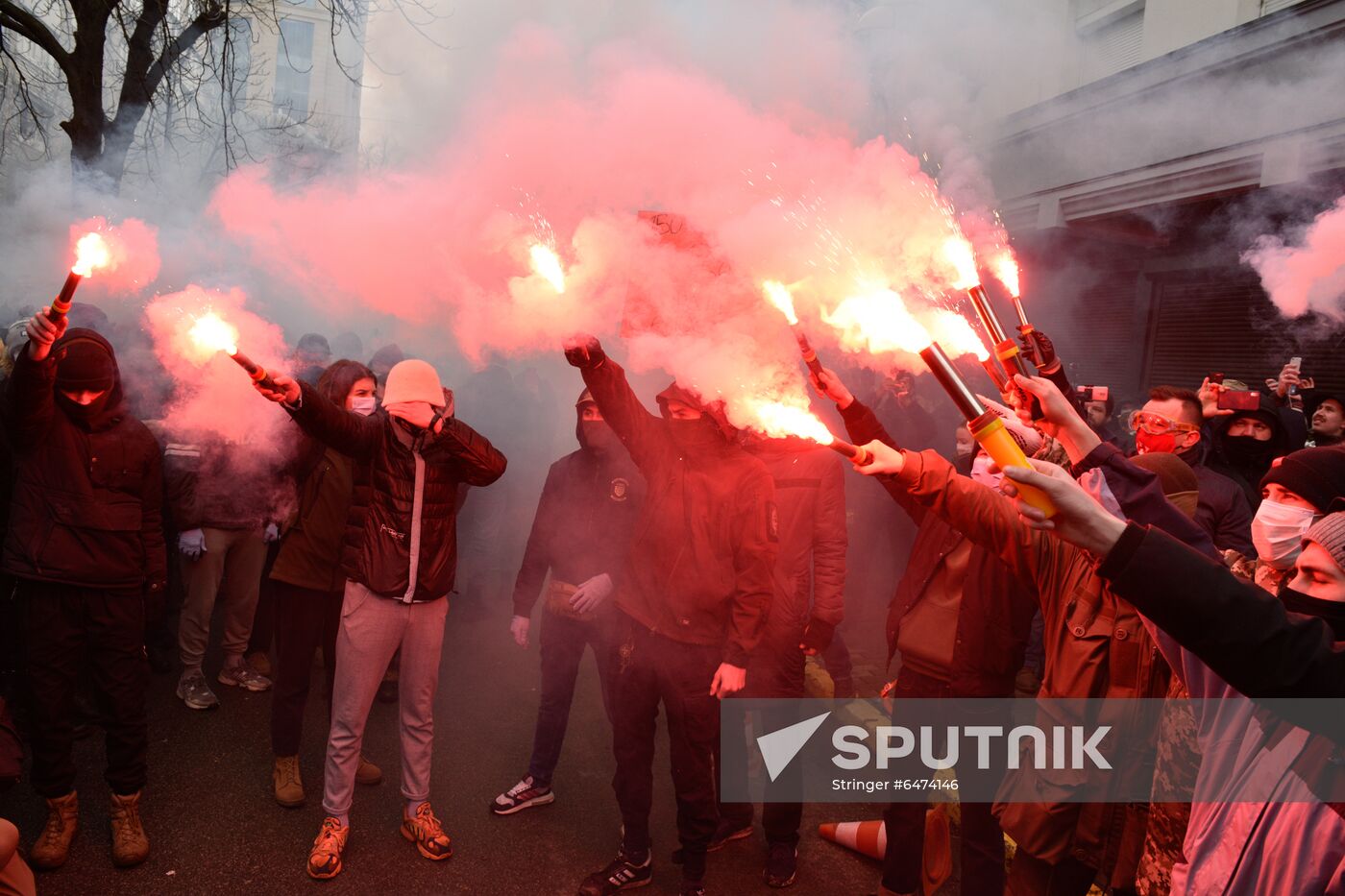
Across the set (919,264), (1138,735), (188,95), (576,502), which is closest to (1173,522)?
(1138,735)

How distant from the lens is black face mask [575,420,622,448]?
176 inches

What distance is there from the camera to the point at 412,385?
3.77 meters

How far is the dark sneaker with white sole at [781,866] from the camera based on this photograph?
3754mm

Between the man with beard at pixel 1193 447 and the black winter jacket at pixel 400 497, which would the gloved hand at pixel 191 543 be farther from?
the man with beard at pixel 1193 447

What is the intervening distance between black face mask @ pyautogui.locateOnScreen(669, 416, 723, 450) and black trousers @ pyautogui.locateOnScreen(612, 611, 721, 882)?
2.63ft

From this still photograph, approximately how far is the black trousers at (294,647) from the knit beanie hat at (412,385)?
115 centimetres

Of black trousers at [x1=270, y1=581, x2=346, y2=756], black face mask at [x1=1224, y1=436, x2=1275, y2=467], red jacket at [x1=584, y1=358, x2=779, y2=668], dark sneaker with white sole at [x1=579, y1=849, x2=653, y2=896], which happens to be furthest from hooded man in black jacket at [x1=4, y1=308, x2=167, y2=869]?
black face mask at [x1=1224, y1=436, x2=1275, y2=467]

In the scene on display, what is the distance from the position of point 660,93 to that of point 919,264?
167 centimetres

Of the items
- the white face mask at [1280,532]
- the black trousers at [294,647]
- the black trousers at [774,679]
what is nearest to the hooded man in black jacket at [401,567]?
the black trousers at [294,647]

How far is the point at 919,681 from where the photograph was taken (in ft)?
11.8

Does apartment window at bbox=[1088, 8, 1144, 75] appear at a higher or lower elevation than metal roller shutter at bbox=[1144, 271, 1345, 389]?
higher

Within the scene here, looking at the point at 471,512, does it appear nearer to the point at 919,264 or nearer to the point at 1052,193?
the point at 919,264

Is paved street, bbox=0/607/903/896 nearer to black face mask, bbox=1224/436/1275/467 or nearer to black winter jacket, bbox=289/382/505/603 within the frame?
black winter jacket, bbox=289/382/505/603

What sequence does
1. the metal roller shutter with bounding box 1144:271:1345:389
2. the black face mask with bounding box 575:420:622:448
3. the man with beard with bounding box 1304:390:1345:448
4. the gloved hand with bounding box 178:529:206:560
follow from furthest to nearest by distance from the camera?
1. the metal roller shutter with bounding box 1144:271:1345:389
2. the man with beard with bounding box 1304:390:1345:448
3. the gloved hand with bounding box 178:529:206:560
4. the black face mask with bounding box 575:420:622:448
